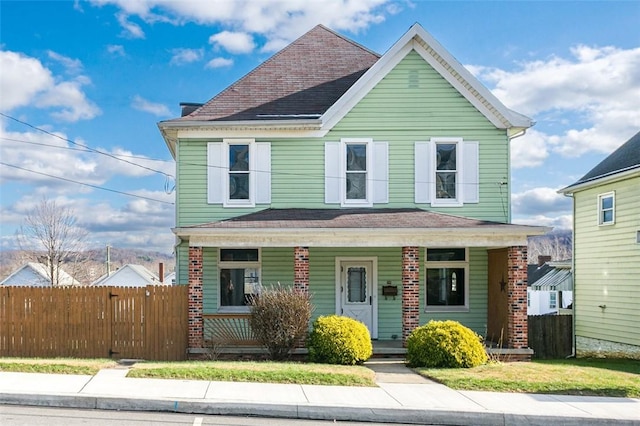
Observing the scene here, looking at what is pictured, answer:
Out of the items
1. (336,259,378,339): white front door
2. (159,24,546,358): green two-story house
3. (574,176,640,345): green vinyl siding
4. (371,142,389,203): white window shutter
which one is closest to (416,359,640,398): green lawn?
(159,24,546,358): green two-story house

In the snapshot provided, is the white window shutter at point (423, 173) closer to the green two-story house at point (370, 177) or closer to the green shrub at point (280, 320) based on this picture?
the green two-story house at point (370, 177)

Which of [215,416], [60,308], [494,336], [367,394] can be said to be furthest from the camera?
[494,336]

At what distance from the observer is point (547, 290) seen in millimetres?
46375

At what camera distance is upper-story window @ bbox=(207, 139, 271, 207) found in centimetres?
1728

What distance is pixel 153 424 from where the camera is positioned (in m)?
8.34

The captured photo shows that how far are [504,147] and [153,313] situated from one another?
10555 mm

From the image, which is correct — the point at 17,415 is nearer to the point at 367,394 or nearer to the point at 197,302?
the point at 367,394

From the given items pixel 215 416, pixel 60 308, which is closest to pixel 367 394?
Result: pixel 215 416

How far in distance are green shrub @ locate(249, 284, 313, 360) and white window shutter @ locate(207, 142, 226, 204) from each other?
4.31m

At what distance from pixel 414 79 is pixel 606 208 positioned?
25.9ft

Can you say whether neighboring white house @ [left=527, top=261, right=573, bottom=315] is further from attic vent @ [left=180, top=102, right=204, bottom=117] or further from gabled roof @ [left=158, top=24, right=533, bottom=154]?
attic vent @ [left=180, top=102, right=204, bottom=117]

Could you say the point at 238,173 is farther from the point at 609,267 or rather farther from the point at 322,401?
the point at 609,267

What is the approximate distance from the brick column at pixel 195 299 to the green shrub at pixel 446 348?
505 cm

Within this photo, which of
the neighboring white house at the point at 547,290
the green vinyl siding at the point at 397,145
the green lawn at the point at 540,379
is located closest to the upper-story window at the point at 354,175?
the green vinyl siding at the point at 397,145
